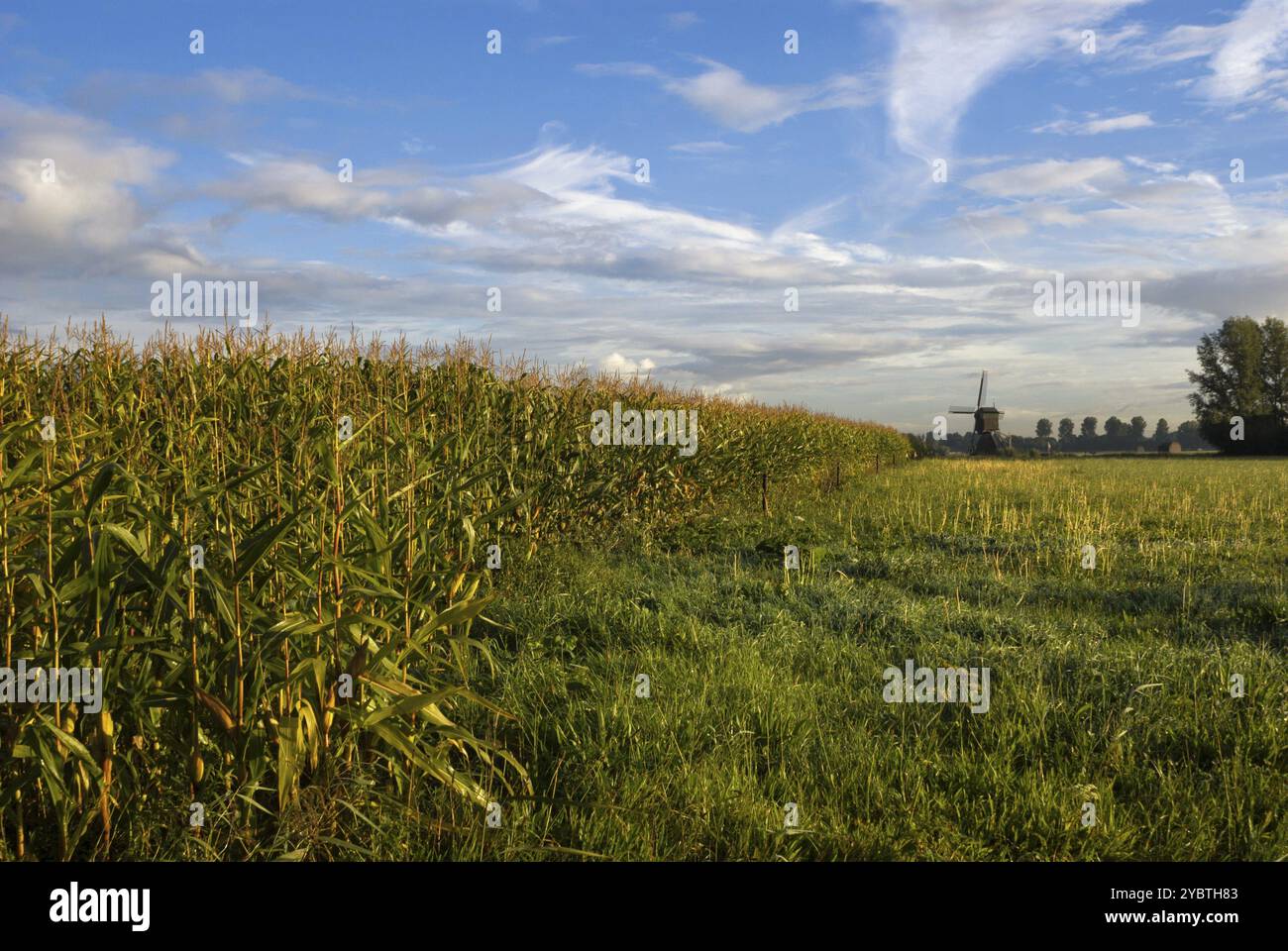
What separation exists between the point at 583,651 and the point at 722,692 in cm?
143

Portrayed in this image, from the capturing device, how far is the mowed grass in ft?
12.5

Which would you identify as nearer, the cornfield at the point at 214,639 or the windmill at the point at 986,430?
the cornfield at the point at 214,639

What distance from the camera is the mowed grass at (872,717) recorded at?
380 cm

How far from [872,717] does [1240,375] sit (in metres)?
88.7

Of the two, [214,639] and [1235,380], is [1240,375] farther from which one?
[214,639]

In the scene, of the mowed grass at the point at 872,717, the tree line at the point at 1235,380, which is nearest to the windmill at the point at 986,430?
the tree line at the point at 1235,380

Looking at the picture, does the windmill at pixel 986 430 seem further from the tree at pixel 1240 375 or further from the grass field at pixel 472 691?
the grass field at pixel 472 691

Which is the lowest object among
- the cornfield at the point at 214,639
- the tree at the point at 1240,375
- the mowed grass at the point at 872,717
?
the mowed grass at the point at 872,717

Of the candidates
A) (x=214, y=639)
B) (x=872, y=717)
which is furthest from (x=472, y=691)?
(x=872, y=717)

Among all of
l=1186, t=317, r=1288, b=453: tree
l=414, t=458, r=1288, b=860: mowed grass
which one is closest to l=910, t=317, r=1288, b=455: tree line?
l=1186, t=317, r=1288, b=453: tree

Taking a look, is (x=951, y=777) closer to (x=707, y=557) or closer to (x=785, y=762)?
(x=785, y=762)

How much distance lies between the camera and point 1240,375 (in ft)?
249

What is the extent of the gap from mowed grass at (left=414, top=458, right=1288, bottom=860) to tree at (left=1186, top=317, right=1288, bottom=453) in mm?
75079

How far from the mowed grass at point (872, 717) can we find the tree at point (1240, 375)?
75.1 meters
